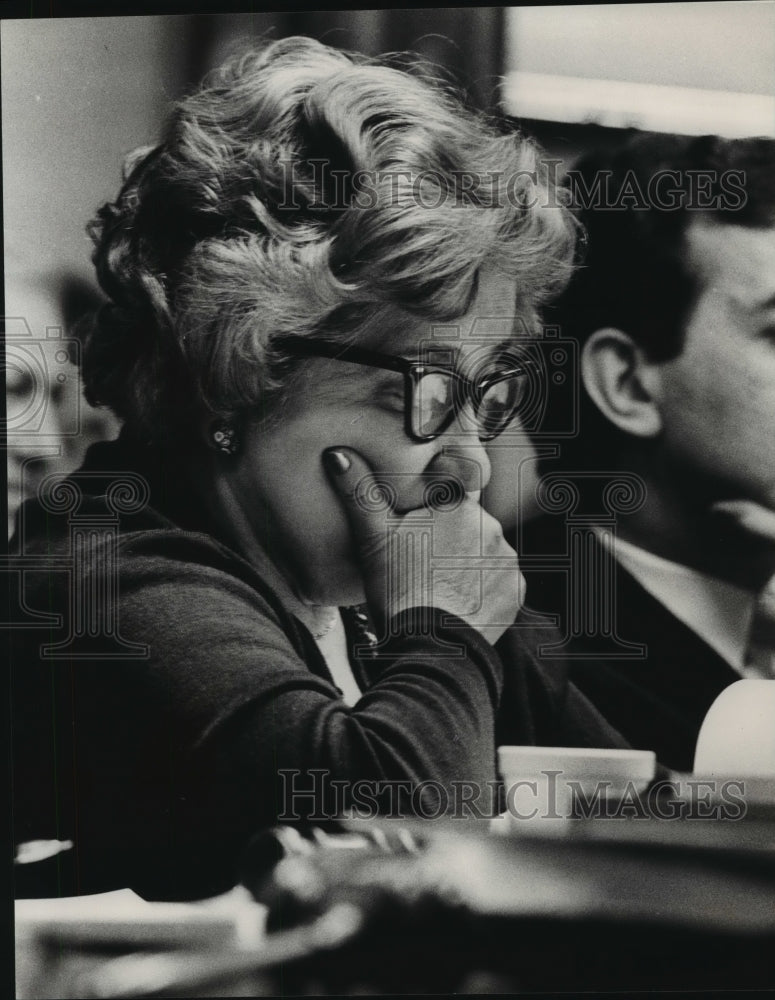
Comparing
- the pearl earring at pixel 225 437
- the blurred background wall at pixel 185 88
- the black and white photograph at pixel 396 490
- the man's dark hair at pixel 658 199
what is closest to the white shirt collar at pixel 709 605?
the black and white photograph at pixel 396 490

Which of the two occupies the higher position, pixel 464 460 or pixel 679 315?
pixel 679 315

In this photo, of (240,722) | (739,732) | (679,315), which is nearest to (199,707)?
(240,722)

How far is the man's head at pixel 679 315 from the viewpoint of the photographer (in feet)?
8.21

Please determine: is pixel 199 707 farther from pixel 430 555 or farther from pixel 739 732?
pixel 739 732

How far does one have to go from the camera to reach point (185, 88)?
252 cm

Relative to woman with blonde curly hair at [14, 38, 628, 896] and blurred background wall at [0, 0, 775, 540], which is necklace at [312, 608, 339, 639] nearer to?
woman with blonde curly hair at [14, 38, 628, 896]

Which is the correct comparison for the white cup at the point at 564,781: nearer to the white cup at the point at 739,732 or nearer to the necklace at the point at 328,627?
the white cup at the point at 739,732

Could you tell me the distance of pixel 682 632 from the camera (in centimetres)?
255

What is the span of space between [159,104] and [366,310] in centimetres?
75

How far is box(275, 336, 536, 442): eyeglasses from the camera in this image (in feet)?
8.17

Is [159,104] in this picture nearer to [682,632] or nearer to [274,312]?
[274,312]

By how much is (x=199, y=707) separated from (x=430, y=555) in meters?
0.70

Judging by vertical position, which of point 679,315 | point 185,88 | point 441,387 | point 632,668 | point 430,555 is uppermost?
point 185,88

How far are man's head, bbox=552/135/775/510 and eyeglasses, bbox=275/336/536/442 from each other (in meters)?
0.18
